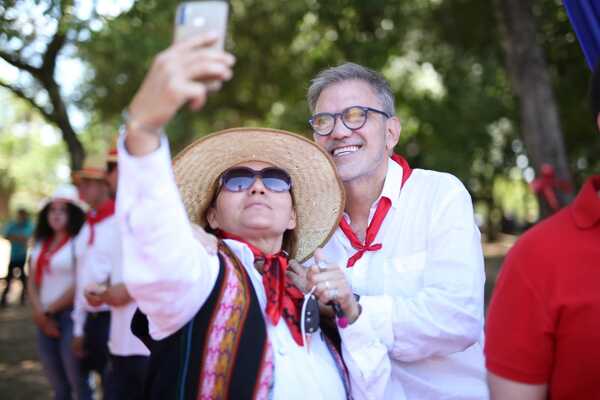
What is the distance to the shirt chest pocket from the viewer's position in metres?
2.82

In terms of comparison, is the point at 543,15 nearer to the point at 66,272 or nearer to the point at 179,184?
the point at 66,272

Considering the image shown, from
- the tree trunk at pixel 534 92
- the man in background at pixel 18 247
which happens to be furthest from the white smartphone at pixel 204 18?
the man in background at pixel 18 247

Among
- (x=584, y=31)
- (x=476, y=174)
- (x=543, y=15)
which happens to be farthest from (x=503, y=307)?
(x=476, y=174)

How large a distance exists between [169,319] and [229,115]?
725 inches

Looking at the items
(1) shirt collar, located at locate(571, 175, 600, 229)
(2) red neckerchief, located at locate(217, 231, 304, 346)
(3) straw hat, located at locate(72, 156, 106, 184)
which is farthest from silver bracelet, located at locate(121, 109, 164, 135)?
(3) straw hat, located at locate(72, 156, 106, 184)

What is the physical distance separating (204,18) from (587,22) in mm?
2199

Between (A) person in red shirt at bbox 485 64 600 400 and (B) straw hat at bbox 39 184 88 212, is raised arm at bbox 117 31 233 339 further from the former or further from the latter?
(B) straw hat at bbox 39 184 88 212

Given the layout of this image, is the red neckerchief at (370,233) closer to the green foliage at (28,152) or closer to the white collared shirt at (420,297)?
the white collared shirt at (420,297)

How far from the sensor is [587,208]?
188cm

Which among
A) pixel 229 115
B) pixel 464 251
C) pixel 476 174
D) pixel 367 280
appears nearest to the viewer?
pixel 464 251

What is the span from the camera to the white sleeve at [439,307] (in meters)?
2.56

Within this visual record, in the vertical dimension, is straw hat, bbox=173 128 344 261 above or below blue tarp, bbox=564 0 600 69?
below

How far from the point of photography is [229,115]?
20.1 m

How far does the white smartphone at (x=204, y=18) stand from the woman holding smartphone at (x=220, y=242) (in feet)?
0.08
